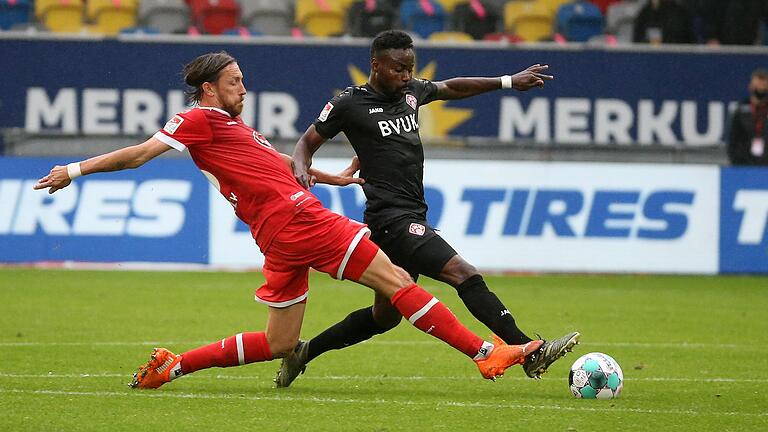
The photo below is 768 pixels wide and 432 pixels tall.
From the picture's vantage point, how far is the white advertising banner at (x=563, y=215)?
15.9 m

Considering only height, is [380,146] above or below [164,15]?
above

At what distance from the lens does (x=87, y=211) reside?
1563 centimetres

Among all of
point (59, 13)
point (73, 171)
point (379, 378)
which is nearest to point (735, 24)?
point (59, 13)

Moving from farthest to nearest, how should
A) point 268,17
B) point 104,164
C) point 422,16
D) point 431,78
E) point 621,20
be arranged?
point 621,20
point 422,16
point 268,17
point 431,78
point 104,164

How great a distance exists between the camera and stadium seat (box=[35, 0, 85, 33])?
20109mm

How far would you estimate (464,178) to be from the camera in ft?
52.4

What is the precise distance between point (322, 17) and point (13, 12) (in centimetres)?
454

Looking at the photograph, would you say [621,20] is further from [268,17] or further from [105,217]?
[105,217]

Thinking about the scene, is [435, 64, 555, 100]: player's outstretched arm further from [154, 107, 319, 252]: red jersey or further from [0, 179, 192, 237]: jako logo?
[0, 179, 192, 237]: jako logo

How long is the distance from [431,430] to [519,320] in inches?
222

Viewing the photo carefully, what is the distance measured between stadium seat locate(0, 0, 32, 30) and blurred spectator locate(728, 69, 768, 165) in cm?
1030

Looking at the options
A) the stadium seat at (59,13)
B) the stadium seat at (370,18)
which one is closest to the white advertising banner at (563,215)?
the stadium seat at (370,18)

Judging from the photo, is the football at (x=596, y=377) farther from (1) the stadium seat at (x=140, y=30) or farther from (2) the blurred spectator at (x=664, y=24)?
(1) the stadium seat at (x=140, y=30)

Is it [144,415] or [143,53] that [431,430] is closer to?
[144,415]
